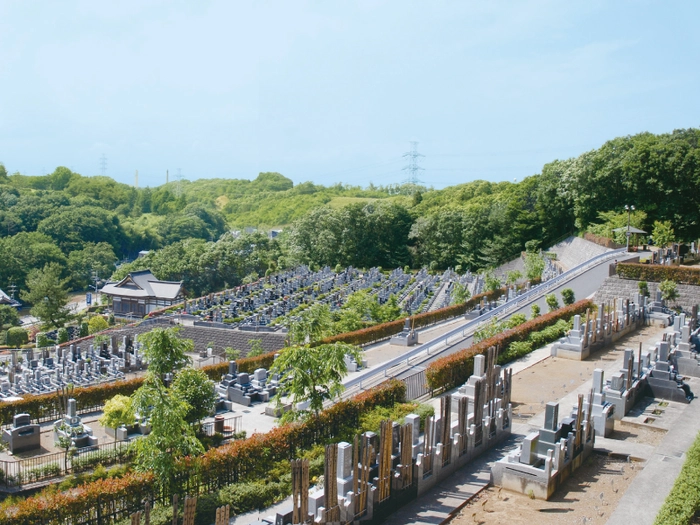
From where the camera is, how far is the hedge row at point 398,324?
27081 mm

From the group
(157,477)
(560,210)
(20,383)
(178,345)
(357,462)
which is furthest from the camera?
(560,210)

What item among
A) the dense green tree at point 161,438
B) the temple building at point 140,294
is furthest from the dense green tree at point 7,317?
the dense green tree at point 161,438

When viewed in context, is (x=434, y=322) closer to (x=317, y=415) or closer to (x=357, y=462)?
(x=317, y=415)

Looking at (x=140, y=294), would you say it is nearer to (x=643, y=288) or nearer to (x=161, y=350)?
(x=643, y=288)

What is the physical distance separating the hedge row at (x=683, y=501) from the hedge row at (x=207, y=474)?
6.78 m

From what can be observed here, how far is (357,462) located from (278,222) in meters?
132

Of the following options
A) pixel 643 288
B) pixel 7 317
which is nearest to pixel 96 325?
pixel 7 317

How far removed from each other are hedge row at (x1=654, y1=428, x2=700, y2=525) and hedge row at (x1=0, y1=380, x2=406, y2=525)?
678cm

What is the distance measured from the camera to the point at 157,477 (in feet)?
35.5

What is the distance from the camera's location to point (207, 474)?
11641 mm

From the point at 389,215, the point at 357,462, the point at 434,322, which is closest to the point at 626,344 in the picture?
the point at 434,322

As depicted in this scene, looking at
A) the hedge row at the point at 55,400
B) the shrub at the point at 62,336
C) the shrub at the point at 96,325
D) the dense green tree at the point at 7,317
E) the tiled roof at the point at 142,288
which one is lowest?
the dense green tree at the point at 7,317

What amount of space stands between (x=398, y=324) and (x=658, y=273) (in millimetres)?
12310

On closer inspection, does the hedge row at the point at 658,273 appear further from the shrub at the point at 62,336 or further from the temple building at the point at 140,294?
the temple building at the point at 140,294
